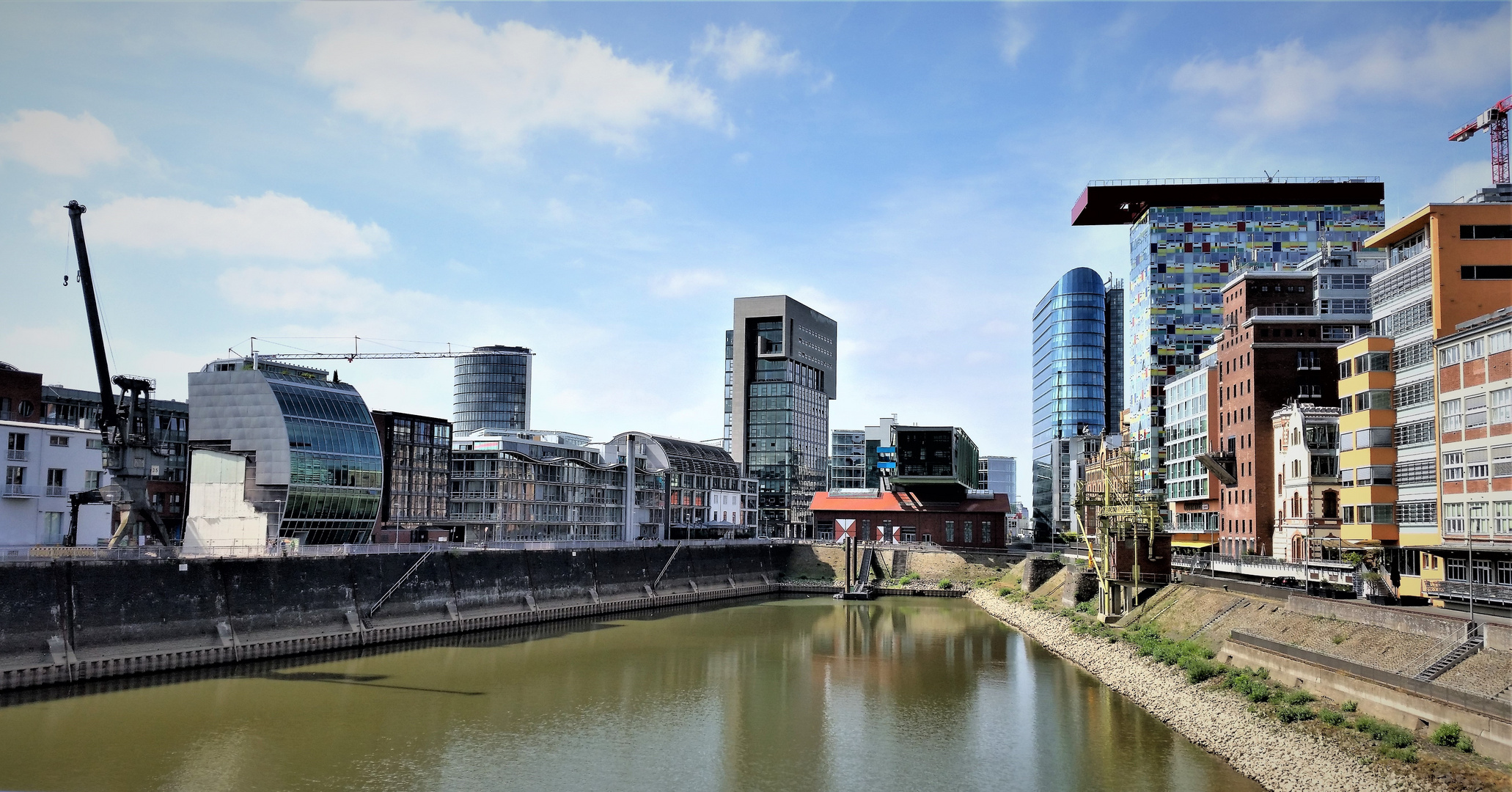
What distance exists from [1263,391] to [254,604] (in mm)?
71787

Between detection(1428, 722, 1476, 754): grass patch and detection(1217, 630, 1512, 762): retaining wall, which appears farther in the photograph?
detection(1428, 722, 1476, 754): grass patch

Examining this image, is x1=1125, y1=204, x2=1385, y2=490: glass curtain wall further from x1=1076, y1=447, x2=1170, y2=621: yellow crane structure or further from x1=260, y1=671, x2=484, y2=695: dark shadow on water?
x1=260, y1=671, x2=484, y2=695: dark shadow on water

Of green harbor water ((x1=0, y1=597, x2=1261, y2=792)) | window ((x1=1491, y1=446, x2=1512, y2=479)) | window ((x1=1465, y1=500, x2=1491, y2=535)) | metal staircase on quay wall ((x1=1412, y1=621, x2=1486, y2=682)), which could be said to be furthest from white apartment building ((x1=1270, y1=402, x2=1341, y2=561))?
metal staircase on quay wall ((x1=1412, y1=621, x2=1486, y2=682))

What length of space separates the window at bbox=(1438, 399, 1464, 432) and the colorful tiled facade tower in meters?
67.2

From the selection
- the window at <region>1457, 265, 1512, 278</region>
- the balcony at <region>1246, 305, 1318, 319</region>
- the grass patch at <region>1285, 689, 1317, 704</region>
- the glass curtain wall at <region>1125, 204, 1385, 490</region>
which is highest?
the glass curtain wall at <region>1125, 204, 1385, 490</region>

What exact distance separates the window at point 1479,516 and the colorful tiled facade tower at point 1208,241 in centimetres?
6991

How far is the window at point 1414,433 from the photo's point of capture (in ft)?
177

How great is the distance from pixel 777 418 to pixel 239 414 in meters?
124

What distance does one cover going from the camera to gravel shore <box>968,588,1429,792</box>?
3322cm

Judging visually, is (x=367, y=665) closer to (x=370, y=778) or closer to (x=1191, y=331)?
(x=370, y=778)

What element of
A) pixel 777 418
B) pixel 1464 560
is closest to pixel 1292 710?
pixel 1464 560

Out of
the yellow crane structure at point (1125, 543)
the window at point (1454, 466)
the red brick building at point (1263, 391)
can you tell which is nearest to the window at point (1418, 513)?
the window at point (1454, 466)

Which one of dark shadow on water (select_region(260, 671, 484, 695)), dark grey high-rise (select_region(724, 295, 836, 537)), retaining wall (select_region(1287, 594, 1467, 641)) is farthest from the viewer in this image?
dark grey high-rise (select_region(724, 295, 836, 537))

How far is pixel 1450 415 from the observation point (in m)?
51.3
